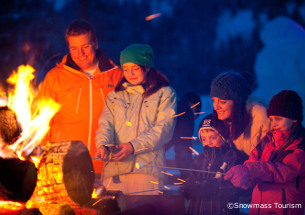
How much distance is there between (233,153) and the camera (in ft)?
12.0

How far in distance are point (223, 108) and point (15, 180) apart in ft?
6.22

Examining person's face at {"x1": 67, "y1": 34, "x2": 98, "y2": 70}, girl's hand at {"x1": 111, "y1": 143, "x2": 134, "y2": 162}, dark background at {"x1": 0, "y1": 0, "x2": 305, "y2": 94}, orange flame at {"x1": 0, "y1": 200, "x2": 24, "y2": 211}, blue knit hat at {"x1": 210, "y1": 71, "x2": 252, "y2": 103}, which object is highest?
dark background at {"x1": 0, "y1": 0, "x2": 305, "y2": 94}

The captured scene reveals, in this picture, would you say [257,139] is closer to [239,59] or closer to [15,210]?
[15,210]

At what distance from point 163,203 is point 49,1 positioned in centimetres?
1574

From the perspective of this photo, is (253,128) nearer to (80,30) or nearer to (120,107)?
(120,107)

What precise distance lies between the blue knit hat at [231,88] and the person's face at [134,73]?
28.5 inches

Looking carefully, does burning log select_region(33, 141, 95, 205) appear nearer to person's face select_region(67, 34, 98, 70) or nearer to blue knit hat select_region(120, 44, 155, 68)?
blue knit hat select_region(120, 44, 155, 68)

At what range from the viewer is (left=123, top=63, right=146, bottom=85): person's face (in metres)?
3.95

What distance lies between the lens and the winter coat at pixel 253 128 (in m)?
3.53

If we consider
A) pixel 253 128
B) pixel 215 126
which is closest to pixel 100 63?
pixel 215 126

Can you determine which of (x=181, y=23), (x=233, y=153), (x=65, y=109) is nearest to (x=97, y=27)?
(x=181, y=23)

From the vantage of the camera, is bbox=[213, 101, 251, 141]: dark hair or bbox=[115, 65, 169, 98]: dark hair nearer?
bbox=[213, 101, 251, 141]: dark hair

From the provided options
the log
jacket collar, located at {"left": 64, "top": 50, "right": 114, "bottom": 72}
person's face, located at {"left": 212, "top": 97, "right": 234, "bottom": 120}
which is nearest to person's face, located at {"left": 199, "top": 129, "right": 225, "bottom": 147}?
person's face, located at {"left": 212, "top": 97, "right": 234, "bottom": 120}

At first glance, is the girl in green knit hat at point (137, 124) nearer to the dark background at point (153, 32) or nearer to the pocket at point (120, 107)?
the pocket at point (120, 107)
